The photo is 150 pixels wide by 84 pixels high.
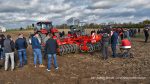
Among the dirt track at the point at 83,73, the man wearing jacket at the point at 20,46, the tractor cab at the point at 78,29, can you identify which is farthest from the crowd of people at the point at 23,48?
the tractor cab at the point at 78,29

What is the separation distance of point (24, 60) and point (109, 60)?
4.61m

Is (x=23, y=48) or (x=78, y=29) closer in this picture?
(x=23, y=48)

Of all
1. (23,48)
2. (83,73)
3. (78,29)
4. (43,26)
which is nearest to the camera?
(83,73)

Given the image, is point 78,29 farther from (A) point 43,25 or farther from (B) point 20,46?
(B) point 20,46

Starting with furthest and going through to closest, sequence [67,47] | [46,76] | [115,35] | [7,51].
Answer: [67,47], [115,35], [7,51], [46,76]

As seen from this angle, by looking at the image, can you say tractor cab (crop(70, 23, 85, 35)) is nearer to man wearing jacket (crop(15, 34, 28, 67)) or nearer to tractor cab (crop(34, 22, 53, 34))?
tractor cab (crop(34, 22, 53, 34))

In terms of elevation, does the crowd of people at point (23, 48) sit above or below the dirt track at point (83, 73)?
above

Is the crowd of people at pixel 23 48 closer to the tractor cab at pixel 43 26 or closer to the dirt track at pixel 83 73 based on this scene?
the dirt track at pixel 83 73

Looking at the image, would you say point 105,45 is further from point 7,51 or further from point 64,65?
point 7,51

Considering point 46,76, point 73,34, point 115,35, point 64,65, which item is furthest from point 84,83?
point 73,34

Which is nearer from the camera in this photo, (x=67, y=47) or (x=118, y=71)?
(x=118, y=71)

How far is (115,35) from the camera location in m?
16.4

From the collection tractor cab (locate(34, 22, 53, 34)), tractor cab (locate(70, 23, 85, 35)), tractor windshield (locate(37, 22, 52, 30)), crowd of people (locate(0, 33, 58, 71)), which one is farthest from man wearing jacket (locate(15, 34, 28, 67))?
tractor windshield (locate(37, 22, 52, 30))

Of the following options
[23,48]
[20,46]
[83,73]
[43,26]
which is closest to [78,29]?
[43,26]
